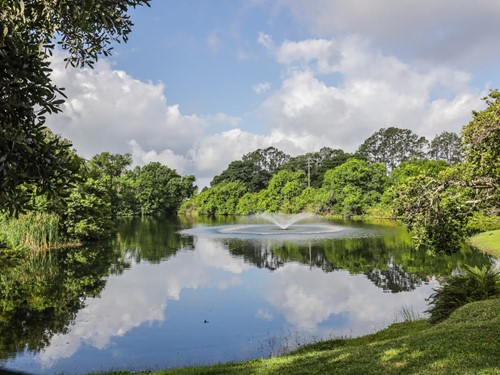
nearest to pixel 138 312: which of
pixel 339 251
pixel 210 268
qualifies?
pixel 210 268

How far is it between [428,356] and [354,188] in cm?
7698

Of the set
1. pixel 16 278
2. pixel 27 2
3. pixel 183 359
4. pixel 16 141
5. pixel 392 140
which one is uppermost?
pixel 392 140

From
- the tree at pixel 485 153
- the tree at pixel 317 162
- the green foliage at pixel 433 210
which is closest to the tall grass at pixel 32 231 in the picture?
the green foliage at pixel 433 210

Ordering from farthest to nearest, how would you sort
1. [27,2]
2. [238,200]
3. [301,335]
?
[238,200]
[301,335]
[27,2]

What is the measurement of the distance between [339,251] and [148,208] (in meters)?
82.3

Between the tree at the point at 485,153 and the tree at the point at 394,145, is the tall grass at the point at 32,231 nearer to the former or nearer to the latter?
the tree at the point at 485,153

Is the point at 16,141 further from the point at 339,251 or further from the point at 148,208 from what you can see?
the point at 148,208

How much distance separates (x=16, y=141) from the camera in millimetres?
4434

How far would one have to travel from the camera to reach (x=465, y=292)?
13328mm

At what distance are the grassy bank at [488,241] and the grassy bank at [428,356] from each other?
2373cm

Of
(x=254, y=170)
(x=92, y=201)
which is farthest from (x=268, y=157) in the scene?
(x=92, y=201)

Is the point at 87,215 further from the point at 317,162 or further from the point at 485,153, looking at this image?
the point at 317,162

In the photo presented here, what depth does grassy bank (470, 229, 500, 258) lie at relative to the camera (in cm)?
3136

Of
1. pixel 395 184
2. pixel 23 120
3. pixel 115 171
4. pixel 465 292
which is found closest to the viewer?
pixel 23 120
